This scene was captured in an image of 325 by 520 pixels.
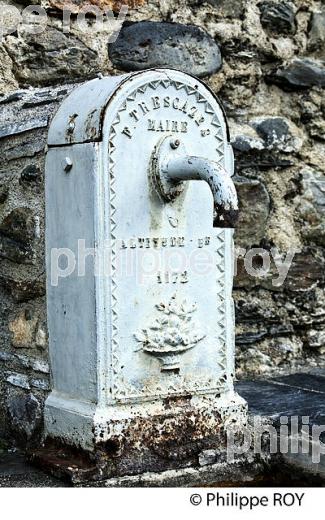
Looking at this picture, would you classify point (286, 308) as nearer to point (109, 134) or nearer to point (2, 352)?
point (2, 352)

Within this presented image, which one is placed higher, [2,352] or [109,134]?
[109,134]

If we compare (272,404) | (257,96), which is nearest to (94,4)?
(257,96)

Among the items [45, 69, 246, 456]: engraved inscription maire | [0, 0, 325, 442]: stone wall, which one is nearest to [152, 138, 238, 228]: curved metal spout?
[45, 69, 246, 456]: engraved inscription maire

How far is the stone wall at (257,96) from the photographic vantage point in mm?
2918

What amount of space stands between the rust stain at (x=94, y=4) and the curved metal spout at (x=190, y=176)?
78 cm

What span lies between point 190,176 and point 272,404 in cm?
84

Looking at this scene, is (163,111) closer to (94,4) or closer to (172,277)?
(172,277)

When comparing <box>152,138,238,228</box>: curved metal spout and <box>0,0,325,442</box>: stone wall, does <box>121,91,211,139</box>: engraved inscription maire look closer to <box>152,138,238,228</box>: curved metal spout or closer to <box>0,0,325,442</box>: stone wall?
<box>152,138,238,228</box>: curved metal spout

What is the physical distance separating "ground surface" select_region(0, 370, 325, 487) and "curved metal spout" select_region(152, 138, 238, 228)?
708 millimetres

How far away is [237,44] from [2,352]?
1300mm

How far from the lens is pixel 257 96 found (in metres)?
3.34

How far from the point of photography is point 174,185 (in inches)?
93.0

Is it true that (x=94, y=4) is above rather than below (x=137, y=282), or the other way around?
above

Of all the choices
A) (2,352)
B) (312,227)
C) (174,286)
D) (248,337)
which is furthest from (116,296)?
(312,227)
